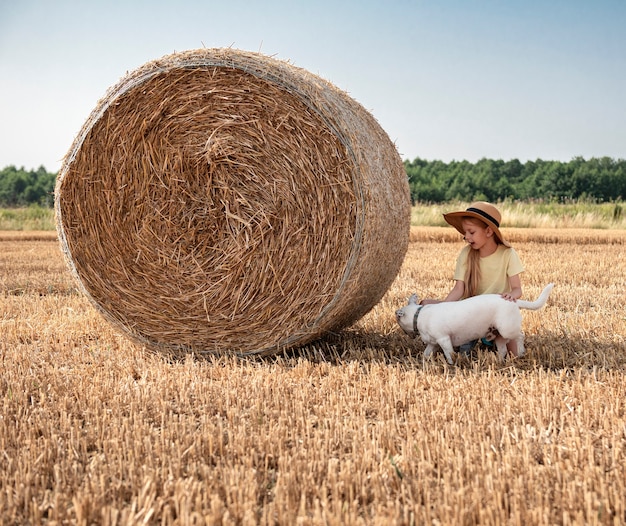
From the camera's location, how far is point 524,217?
20.2 m

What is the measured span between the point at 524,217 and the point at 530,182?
41.2 metres

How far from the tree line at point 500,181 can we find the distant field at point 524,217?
26.3 metres

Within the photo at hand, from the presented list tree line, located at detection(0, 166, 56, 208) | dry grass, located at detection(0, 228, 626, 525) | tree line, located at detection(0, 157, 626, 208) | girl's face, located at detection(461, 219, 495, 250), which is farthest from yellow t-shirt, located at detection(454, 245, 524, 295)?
tree line, located at detection(0, 166, 56, 208)

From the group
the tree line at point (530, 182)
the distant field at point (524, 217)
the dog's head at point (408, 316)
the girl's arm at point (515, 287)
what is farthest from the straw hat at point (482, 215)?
the tree line at point (530, 182)

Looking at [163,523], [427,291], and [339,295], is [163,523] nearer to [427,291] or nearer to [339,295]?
[339,295]

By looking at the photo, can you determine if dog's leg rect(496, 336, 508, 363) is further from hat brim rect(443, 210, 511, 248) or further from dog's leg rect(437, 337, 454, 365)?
hat brim rect(443, 210, 511, 248)

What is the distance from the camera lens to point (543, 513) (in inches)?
90.8

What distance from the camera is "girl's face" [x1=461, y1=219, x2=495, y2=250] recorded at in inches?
190

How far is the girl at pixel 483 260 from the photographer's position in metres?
4.82

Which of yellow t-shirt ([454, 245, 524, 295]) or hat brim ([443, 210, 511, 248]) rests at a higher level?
hat brim ([443, 210, 511, 248])

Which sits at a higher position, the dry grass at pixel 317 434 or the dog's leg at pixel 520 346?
the dog's leg at pixel 520 346

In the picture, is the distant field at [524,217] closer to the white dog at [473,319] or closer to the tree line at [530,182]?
the white dog at [473,319]

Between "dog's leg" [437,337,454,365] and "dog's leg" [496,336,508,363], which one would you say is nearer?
"dog's leg" [437,337,454,365]

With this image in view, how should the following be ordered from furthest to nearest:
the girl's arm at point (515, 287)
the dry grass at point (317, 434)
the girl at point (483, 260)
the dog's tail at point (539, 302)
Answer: the girl at point (483, 260) → the girl's arm at point (515, 287) → the dog's tail at point (539, 302) → the dry grass at point (317, 434)
